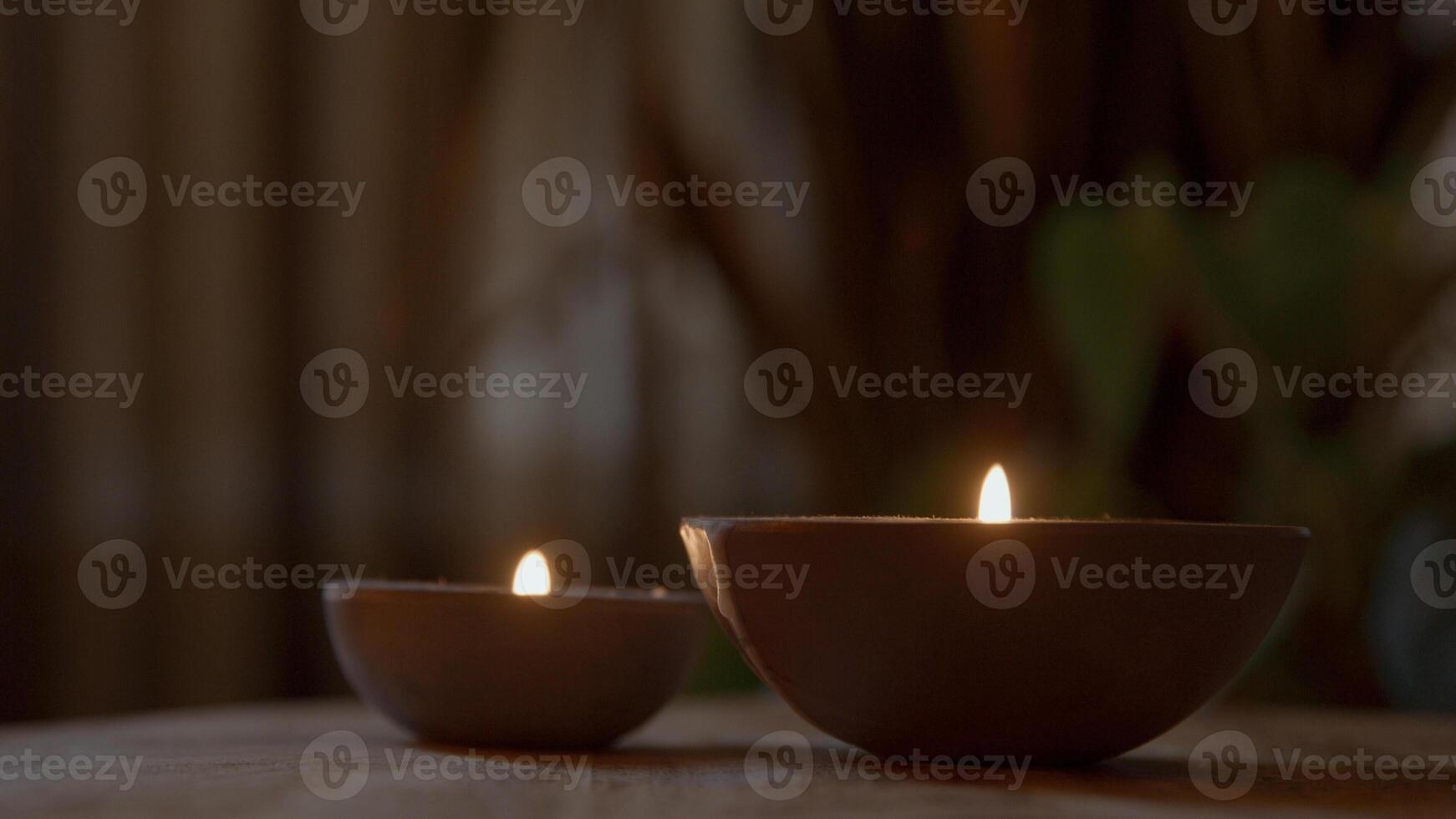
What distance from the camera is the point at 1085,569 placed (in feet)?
1.45

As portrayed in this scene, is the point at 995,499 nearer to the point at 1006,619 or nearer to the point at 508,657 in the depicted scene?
the point at 1006,619

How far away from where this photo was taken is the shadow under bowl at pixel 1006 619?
0.44 m

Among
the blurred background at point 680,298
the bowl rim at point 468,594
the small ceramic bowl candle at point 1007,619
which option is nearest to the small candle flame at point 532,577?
the bowl rim at point 468,594

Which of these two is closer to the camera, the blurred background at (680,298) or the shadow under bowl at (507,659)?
the shadow under bowl at (507,659)

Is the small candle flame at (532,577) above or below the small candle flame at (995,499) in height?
below

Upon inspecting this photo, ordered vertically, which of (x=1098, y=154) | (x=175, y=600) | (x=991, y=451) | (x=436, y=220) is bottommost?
(x=175, y=600)

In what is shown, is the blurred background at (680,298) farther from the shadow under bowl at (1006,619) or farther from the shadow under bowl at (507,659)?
the shadow under bowl at (1006,619)

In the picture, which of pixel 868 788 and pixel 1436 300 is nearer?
pixel 868 788

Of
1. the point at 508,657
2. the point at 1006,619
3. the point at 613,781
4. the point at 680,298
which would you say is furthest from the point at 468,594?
the point at 680,298

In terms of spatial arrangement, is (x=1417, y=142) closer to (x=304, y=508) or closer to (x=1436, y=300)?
(x=1436, y=300)

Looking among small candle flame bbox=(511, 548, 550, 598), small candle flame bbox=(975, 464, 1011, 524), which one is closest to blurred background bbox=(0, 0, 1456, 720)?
small candle flame bbox=(511, 548, 550, 598)

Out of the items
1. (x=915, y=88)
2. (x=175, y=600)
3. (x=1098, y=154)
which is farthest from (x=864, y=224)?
(x=175, y=600)

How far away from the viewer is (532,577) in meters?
0.62

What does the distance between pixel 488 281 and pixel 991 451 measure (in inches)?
27.4
